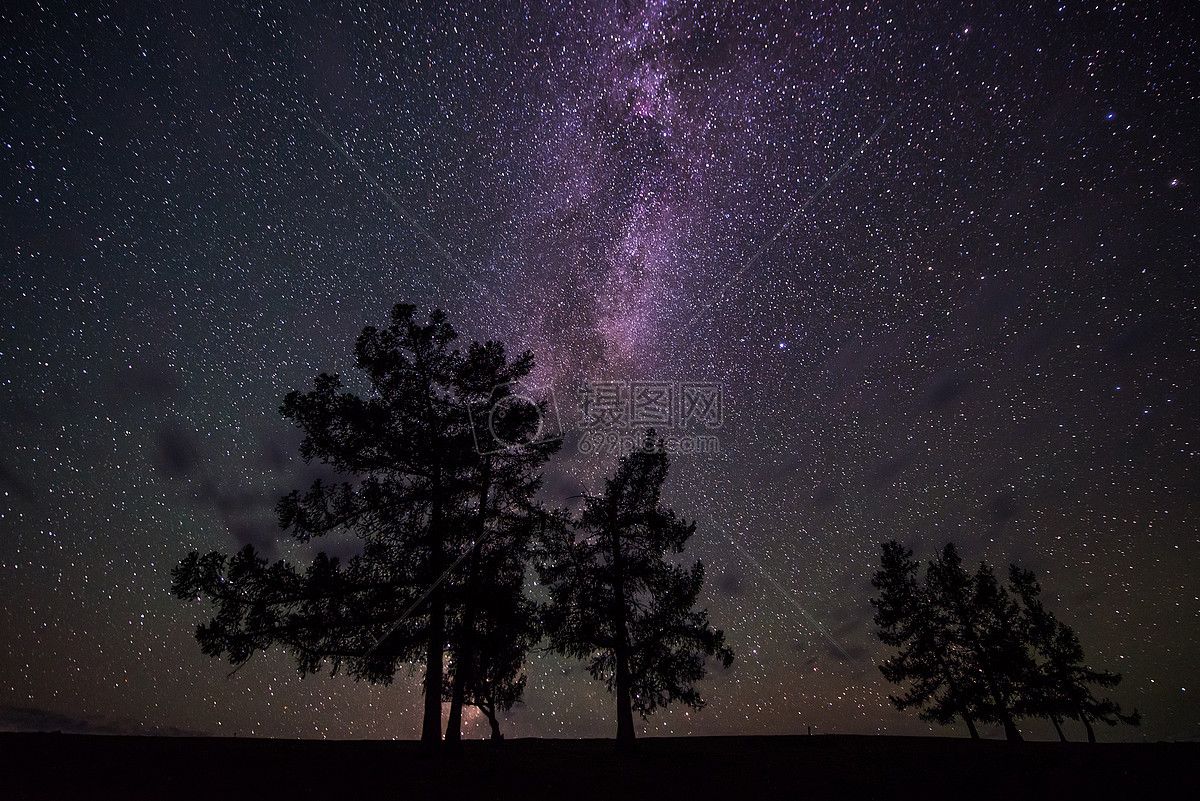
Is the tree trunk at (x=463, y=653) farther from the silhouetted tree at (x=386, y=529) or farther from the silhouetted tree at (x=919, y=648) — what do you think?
the silhouetted tree at (x=919, y=648)

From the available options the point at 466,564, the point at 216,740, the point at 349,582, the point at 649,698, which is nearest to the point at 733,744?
the point at 649,698

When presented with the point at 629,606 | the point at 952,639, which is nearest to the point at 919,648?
the point at 952,639

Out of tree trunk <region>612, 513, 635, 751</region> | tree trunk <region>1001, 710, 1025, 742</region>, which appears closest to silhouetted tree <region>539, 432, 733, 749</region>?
tree trunk <region>612, 513, 635, 751</region>

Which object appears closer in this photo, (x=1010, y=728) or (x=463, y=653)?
(x=463, y=653)

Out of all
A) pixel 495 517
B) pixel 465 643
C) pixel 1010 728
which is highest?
pixel 495 517

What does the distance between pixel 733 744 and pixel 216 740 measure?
17590 millimetres

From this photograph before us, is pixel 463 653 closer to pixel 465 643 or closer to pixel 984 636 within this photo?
pixel 465 643

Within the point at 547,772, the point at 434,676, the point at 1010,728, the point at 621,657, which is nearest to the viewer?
the point at 547,772

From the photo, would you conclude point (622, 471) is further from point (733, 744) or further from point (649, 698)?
point (733, 744)

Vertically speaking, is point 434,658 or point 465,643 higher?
point 465,643

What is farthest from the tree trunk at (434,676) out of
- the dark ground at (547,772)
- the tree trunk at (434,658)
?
the dark ground at (547,772)

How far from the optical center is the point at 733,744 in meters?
18.6

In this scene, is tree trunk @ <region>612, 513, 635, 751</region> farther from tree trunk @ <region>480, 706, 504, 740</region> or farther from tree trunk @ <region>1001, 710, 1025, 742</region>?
tree trunk @ <region>1001, 710, 1025, 742</region>

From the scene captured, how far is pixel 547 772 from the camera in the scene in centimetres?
1221
